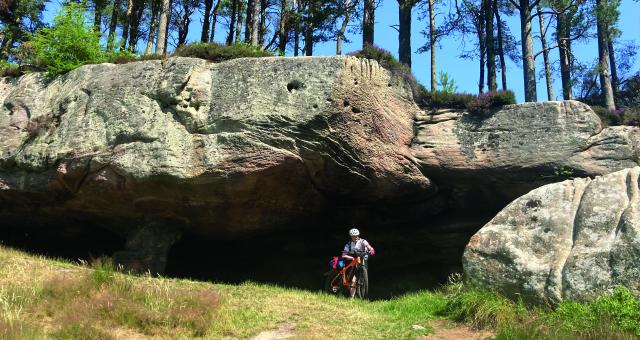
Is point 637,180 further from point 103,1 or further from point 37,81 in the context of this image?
point 103,1

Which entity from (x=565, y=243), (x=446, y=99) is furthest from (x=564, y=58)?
(x=565, y=243)

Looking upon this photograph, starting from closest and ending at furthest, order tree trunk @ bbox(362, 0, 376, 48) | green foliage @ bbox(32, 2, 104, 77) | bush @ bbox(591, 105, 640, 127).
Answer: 1. bush @ bbox(591, 105, 640, 127)
2. green foliage @ bbox(32, 2, 104, 77)
3. tree trunk @ bbox(362, 0, 376, 48)

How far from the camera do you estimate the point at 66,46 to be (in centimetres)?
1698

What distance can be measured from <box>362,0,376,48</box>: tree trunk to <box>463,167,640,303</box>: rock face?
39.3 ft

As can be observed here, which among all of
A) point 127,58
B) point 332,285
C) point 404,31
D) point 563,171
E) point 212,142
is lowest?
point 332,285

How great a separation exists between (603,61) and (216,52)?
12681 millimetres

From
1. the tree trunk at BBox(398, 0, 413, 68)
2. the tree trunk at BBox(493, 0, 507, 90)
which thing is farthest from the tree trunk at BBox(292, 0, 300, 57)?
the tree trunk at BBox(493, 0, 507, 90)

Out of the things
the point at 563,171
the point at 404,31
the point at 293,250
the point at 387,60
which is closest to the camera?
the point at 563,171

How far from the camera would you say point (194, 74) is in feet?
49.9

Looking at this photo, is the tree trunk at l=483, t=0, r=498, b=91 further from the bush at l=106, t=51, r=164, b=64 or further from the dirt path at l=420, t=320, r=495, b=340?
the dirt path at l=420, t=320, r=495, b=340

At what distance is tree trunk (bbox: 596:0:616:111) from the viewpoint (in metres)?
19.0

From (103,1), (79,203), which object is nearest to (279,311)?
(79,203)

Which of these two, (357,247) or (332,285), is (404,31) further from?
(332,285)

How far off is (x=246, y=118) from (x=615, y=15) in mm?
12657
